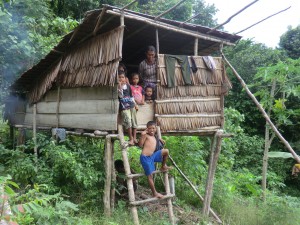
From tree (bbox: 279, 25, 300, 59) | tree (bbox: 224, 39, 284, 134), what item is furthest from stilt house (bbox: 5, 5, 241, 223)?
tree (bbox: 279, 25, 300, 59)

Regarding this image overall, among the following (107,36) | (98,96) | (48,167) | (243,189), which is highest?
(107,36)

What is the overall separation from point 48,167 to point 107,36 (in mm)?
3308

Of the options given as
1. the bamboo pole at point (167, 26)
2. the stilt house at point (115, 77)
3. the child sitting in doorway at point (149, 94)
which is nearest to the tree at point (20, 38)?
the stilt house at point (115, 77)

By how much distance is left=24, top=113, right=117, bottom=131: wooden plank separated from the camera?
6121 mm

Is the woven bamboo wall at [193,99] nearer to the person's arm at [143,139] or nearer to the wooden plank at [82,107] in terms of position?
the person's arm at [143,139]

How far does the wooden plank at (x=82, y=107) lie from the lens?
6094 millimetres

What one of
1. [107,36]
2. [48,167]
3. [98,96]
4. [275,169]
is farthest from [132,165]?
[275,169]

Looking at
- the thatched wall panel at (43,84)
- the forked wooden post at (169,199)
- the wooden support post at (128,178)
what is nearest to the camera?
the wooden support post at (128,178)

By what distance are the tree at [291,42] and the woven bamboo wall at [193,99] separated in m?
10.9

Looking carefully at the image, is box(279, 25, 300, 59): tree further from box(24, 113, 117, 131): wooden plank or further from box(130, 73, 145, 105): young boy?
box(24, 113, 117, 131): wooden plank

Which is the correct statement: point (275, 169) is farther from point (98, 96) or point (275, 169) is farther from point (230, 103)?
point (98, 96)

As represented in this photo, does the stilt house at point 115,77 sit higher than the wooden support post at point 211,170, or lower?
higher

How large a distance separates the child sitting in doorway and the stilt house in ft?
0.40

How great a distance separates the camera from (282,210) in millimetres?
7340
